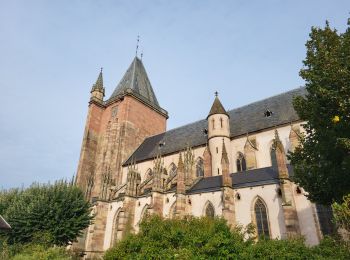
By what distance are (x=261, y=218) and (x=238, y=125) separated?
12.3 meters

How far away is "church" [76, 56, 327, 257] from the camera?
1783cm

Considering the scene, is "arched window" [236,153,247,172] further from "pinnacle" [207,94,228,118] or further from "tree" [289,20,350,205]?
"tree" [289,20,350,205]

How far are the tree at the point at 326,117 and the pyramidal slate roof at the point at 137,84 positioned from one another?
28704 mm

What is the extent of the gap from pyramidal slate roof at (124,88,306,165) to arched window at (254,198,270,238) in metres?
9.10

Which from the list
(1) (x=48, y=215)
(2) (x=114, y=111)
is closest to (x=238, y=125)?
(2) (x=114, y=111)

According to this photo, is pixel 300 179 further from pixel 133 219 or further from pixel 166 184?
pixel 133 219

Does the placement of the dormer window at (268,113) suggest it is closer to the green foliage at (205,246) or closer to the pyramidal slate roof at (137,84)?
the green foliage at (205,246)

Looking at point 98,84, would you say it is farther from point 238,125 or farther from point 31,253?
point 31,253

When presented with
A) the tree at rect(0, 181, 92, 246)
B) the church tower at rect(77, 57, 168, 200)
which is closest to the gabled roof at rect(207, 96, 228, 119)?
the church tower at rect(77, 57, 168, 200)

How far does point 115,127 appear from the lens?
37.6 m

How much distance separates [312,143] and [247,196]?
287 inches

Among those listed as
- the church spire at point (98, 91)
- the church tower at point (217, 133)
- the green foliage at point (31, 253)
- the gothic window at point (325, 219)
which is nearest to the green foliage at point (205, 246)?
the gothic window at point (325, 219)

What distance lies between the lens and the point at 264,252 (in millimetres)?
10656

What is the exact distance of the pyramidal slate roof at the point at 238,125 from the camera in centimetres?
2614
